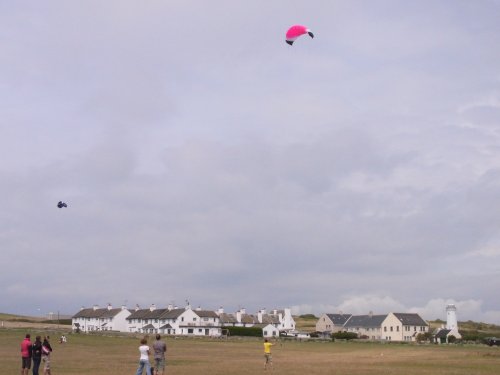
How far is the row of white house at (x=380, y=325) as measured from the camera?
14812cm

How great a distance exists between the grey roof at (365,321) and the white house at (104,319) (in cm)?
5419

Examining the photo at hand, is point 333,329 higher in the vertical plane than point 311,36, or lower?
lower

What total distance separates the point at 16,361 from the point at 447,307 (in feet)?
385

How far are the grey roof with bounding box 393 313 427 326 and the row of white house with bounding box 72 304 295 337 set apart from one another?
27187mm

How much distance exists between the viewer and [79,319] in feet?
581

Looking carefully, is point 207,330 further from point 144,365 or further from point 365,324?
point 144,365

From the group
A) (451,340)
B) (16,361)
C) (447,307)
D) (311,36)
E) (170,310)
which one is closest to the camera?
(311,36)

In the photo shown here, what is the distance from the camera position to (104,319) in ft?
544

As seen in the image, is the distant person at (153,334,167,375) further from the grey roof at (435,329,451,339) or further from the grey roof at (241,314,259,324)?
the grey roof at (241,314,259,324)

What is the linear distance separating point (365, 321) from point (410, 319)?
13383 millimetres

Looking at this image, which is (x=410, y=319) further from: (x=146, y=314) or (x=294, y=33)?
(x=294, y=33)

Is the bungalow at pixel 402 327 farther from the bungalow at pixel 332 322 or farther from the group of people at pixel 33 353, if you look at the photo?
the group of people at pixel 33 353

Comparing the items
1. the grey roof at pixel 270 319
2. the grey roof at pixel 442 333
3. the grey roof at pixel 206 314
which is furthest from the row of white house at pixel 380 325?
the grey roof at pixel 206 314

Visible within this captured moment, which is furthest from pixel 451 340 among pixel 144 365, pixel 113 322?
pixel 144 365
